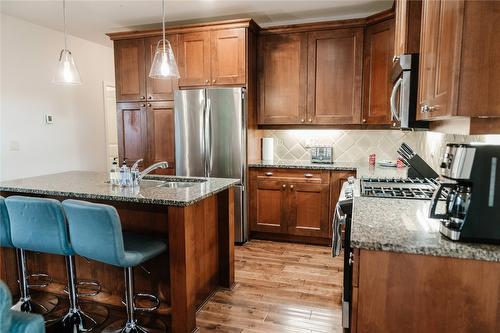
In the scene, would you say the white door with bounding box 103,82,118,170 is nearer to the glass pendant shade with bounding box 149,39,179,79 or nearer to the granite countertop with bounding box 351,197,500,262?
the glass pendant shade with bounding box 149,39,179,79

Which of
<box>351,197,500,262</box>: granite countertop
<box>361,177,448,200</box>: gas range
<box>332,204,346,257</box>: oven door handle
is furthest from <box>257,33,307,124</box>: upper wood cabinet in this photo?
<box>351,197,500,262</box>: granite countertop

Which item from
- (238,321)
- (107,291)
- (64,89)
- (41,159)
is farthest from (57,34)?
(238,321)

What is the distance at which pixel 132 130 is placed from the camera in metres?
4.43

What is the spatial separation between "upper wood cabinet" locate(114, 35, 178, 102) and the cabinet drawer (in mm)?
1472

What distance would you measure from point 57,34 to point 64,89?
72 cm

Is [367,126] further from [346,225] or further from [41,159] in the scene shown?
[41,159]

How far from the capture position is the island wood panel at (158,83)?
13.6 feet

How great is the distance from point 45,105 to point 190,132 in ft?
7.02

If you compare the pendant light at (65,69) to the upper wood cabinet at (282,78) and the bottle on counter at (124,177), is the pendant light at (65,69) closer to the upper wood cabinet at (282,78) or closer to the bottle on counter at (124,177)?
the bottle on counter at (124,177)

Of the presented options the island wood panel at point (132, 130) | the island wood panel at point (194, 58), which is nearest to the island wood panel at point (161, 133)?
the island wood panel at point (132, 130)

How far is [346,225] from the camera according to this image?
6.78ft

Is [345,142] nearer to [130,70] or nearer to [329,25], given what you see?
[329,25]

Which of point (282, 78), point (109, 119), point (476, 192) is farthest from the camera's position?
point (109, 119)

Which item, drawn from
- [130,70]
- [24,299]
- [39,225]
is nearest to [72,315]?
[24,299]
